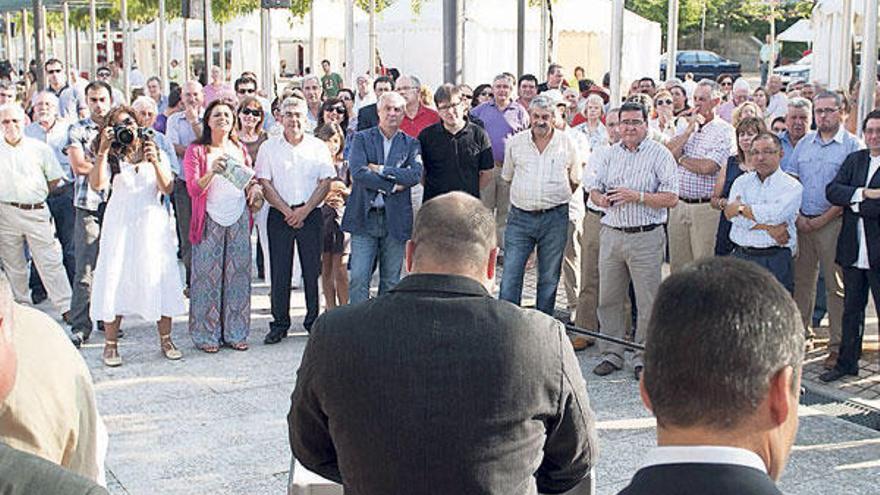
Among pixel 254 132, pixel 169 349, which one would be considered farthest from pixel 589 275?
pixel 169 349

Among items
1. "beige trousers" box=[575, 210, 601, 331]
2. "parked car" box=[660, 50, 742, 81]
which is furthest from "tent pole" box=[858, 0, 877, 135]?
"parked car" box=[660, 50, 742, 81]

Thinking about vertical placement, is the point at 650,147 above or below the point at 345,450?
above

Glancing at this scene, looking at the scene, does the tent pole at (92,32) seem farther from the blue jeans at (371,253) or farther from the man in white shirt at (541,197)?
the man in white shirt at (541,197)

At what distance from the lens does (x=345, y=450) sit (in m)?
3.11

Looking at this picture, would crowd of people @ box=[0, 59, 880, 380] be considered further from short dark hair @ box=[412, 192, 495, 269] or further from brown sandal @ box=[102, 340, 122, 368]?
short dark hair @ box=[412, 192, 495, 269]

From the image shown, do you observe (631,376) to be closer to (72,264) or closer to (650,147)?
(650,147)

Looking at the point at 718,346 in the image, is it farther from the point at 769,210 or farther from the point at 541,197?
the point at 541,197

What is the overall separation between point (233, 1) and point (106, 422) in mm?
21173

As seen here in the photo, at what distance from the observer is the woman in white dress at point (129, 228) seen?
8109 millimetres

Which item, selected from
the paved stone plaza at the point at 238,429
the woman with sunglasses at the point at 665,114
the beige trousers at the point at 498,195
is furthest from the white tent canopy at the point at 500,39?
the paved stone plaza at the point at 238,429

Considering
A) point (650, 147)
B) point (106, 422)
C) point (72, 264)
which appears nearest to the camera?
point (106, 422)

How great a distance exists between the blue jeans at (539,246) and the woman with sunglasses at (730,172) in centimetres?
112

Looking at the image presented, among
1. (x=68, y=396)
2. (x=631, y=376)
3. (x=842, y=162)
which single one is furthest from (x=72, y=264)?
(x=68, y=396)

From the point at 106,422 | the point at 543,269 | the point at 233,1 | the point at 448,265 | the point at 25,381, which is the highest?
the point at 233,1
